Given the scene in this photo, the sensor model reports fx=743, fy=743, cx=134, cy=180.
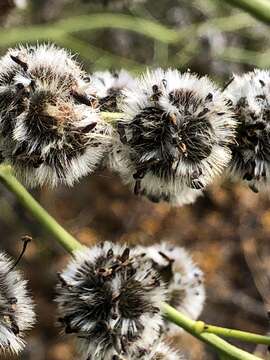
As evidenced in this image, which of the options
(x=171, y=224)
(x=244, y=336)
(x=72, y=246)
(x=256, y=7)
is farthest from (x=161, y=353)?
(x=171, y=224)

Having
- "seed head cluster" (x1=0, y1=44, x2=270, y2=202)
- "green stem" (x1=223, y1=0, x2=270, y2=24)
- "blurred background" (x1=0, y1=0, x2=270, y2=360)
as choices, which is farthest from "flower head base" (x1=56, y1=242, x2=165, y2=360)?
"blurred background" (x1=0, y1=0, x2=270, y2=360)

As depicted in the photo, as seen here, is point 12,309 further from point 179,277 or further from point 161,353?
point 179,277

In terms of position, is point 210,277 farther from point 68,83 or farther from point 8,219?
point 68,83

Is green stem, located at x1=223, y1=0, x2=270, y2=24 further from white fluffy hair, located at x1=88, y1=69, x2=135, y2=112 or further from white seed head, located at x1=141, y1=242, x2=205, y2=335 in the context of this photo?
white seed head, located at x1=141, y1=242, x2=205, y2=335

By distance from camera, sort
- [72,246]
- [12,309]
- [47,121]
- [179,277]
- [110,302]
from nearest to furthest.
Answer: [47,121] → [12,309] → [110,302] → [72,246] → [179,277]

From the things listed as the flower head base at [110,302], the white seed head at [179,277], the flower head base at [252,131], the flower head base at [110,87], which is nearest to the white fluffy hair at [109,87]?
the flower head base at [110,87]

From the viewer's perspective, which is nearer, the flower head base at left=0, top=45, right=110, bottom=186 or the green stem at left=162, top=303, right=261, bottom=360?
the flower head base at left=0, top=45, right=110, bottom=186
